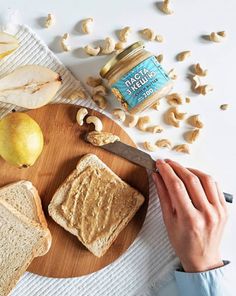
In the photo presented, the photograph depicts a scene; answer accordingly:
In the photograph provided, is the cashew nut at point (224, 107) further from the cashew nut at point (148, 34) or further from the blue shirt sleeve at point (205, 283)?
the blue shirt sleeve at point (205, 283)

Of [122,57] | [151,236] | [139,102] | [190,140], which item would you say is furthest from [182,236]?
[122,57]

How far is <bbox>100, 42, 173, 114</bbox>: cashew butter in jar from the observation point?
1.22 m

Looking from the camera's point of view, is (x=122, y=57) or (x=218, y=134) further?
(x=218, y=134)

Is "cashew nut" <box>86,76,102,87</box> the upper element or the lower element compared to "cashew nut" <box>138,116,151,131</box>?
upper

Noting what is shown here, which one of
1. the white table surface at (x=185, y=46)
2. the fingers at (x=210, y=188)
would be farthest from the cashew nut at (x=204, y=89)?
the fingers at (x=210, y=188)

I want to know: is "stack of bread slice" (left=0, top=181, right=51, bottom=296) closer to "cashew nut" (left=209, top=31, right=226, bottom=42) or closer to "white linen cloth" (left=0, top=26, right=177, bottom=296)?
"white linen cloth" (left=0, top=26, right=177, bottom=296)

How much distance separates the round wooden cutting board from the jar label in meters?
0.11

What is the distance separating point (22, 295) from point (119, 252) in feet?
0.94

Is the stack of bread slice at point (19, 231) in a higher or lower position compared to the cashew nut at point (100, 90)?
lower

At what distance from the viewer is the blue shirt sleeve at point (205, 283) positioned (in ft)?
4.24

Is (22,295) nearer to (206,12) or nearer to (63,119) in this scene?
(63,119)

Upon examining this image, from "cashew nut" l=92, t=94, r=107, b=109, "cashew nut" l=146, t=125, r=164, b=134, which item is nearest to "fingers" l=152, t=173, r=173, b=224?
"cashew nut" l=146, t=125, r=164, b=134

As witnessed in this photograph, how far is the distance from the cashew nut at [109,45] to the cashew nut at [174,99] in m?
0.19

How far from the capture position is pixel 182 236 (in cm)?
131
